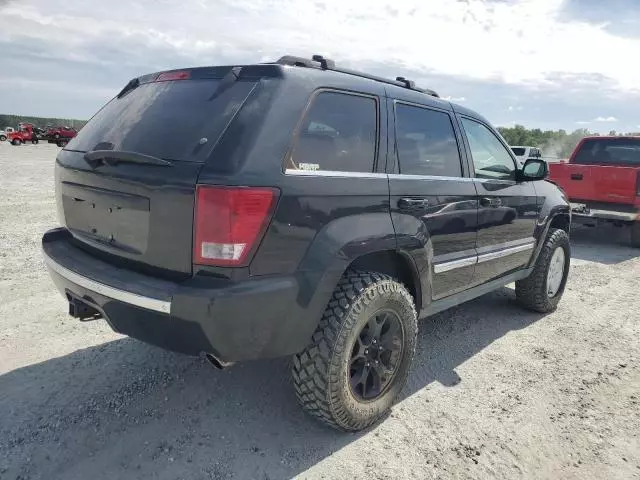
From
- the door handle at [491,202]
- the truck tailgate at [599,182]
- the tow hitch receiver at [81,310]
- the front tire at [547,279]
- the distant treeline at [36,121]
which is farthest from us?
the distant treeline at [36,121]

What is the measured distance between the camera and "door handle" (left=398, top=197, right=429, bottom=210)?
290 cm

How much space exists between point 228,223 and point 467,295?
88.4 inches

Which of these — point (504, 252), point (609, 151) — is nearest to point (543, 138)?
point (609, 151)

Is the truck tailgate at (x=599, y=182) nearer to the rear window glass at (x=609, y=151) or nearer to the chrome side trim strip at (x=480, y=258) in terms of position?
the rear window glass at (x=609, y=151)

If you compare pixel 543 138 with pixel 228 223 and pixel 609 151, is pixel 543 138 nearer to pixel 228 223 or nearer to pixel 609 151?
pixel 609 151

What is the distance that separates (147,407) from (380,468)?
1.38 meters

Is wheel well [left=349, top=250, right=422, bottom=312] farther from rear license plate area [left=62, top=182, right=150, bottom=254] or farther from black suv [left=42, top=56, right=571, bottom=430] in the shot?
rear license plate area [left=62, top=182, right=150, bottom=254]

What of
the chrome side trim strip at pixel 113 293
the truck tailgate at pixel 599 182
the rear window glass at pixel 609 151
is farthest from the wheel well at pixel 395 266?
the rear window glass at pixel 609 151

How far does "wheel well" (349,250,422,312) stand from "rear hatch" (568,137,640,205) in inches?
257

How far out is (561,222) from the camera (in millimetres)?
5121

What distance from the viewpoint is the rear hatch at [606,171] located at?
26.3 feet

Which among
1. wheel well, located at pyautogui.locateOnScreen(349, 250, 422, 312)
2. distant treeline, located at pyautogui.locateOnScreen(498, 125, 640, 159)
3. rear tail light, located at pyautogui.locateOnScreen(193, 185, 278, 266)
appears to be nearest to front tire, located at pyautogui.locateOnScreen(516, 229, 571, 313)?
wheel well, located at pyautogui.locateOnScreen(349, 250, 422, 312)

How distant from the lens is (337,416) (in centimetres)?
263

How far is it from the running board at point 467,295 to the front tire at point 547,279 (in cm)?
16
